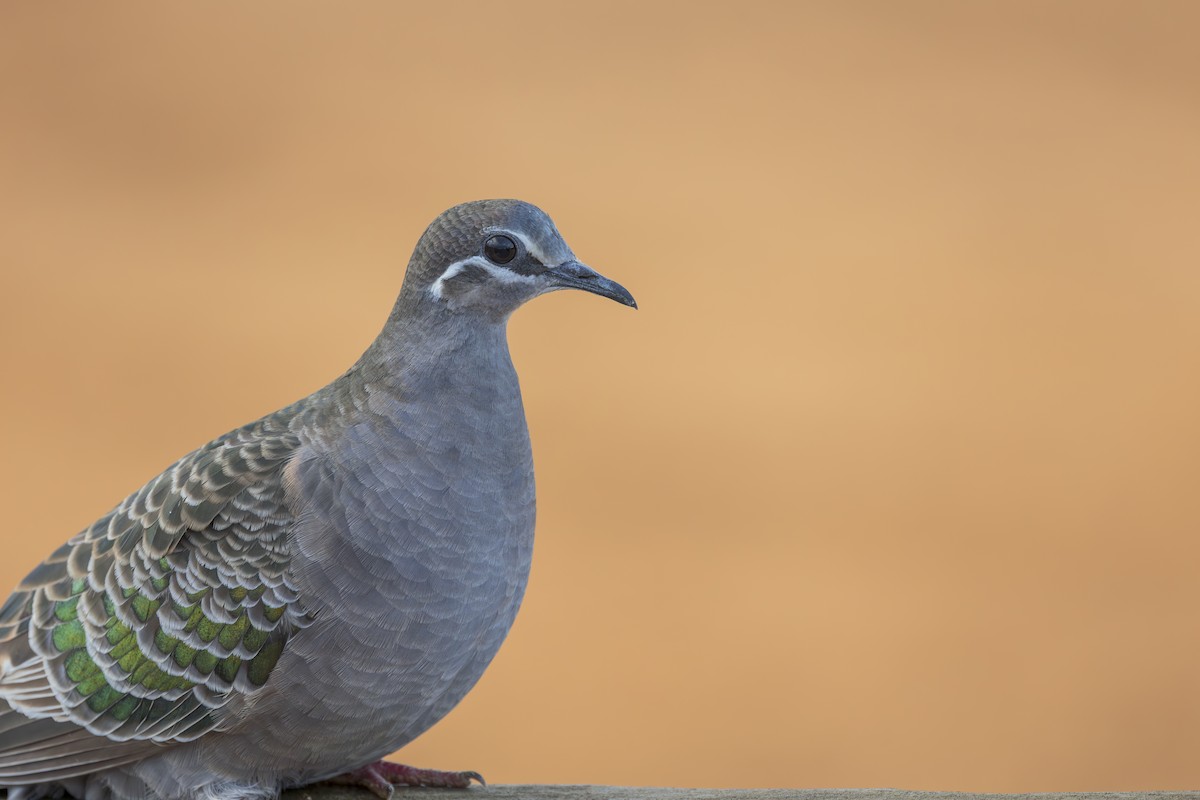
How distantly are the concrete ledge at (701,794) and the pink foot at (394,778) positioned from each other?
0.02 meters

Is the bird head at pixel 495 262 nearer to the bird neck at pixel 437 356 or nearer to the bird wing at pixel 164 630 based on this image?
the bird neck at pixel 437 356

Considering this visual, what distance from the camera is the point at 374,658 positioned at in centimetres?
321

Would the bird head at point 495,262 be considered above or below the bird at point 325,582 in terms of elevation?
above

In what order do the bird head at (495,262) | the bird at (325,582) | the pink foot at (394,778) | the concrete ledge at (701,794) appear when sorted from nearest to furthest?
the bird at (325,582) → the bird head at (495,262) → the pink foot at (394,778) → the concrete ledge at (701,794)

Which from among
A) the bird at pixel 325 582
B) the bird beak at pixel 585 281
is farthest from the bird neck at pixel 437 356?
the bird beak at pixel 585 281

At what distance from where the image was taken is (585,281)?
340cm

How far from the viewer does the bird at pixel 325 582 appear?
3.23 meters

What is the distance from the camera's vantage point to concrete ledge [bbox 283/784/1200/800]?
12.6ft

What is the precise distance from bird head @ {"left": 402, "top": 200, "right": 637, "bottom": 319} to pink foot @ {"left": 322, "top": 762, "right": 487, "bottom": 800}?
53.6 inches

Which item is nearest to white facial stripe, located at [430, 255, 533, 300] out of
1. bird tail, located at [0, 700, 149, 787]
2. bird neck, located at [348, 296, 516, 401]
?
bird neck, located at [348, 296, 516, 401]

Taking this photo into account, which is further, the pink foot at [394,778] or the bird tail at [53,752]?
the pink foot at [394,778]

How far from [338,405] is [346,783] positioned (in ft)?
3.74

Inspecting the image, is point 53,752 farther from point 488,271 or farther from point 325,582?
point 488,271

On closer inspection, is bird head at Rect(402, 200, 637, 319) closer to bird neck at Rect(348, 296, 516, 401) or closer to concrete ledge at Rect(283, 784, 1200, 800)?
bird neck at Rect(348, 296, 516, 401)
